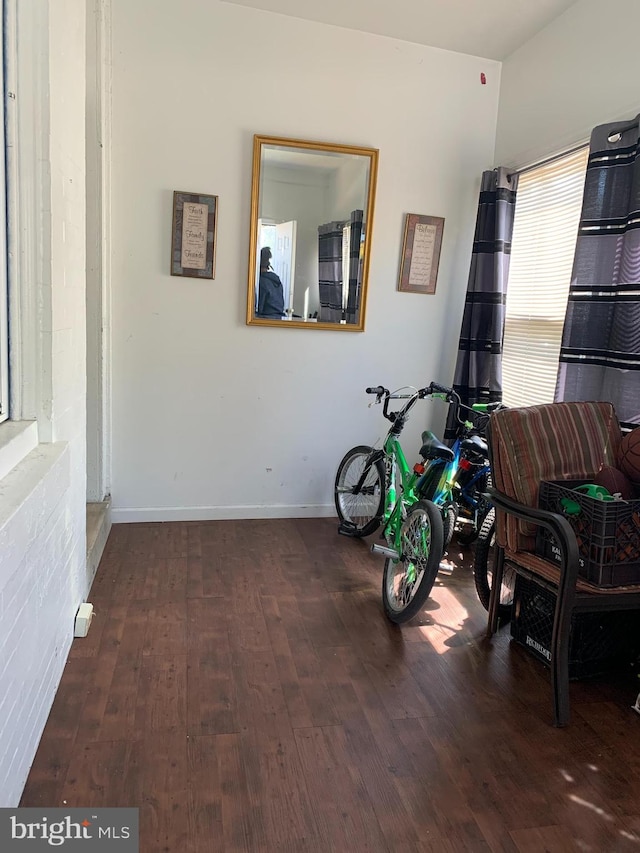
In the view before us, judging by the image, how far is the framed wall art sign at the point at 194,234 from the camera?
3.21 meters

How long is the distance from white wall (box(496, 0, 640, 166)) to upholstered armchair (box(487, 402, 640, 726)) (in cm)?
134

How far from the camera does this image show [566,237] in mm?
2988

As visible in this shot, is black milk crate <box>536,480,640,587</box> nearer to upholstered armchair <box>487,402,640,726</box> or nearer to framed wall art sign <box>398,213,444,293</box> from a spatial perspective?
upholstered armchair <box>487,402,640,726</box>

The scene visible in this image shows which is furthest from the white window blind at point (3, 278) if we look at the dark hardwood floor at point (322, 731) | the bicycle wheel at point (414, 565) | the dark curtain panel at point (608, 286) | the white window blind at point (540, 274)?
the white window blind at point (540, 274)

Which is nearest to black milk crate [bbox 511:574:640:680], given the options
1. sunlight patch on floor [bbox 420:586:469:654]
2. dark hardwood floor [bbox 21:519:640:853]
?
dark hardwood floor [bbox 21:519:640:853]

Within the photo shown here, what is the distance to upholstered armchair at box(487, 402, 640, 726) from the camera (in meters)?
1.90

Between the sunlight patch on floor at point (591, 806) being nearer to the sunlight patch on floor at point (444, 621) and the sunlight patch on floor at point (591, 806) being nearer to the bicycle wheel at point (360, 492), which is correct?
the sunlight patch on floor at point (444, 621)

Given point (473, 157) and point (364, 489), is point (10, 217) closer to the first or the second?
point (364, 489)

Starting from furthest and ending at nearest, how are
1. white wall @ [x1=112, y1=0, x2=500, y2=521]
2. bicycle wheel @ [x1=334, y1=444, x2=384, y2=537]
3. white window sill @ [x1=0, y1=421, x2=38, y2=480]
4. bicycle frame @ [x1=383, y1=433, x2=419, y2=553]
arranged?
bicycle wheel @ [x1=334, y1=444, x2=384, y2=537] → white wall @ [x1=112, y1=0, x2=500, y2=521] → bicycle frame @ [x1=383, y1=433, x2=419, y2=553] → white window sill @ [x1=0, y1=421, x2=38, y2=480]

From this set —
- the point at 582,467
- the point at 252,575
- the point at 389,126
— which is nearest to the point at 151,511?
the point at 252,575

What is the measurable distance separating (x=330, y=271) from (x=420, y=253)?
1.84 feet

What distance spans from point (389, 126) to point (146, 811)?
3.35 m

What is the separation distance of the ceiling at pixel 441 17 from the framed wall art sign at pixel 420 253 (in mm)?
917
